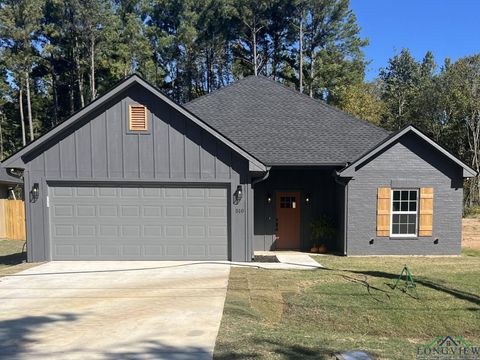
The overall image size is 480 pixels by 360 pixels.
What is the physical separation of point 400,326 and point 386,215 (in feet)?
20.0

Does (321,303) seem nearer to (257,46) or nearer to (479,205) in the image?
(479,205)

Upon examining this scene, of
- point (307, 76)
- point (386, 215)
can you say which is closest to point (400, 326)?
point (386, 215)

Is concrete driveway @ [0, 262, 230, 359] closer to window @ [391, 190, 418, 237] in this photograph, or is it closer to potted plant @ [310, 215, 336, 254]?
potted plant @ [310, 215, 336, 254]

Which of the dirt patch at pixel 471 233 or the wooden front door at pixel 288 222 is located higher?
the wooden front door at pixel 288 222

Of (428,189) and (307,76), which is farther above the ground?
(307,76)

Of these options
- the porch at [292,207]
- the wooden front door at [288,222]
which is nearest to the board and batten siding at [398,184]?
the porch at [292,207]

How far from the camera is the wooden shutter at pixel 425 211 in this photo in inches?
506

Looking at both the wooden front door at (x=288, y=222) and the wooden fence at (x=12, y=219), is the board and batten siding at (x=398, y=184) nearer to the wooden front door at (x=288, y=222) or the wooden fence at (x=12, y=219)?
the wooden front door at (x=288, y=222)

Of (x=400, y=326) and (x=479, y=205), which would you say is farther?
(x=479, y=205)

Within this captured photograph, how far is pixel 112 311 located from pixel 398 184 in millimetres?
9928

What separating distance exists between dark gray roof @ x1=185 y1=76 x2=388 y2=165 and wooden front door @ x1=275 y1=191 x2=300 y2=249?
1.86 m

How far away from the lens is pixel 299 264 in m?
11.5

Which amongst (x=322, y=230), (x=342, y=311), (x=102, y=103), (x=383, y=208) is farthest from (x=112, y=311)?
(x=383, y=208)

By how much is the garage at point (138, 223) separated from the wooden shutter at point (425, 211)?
6.64 meters
